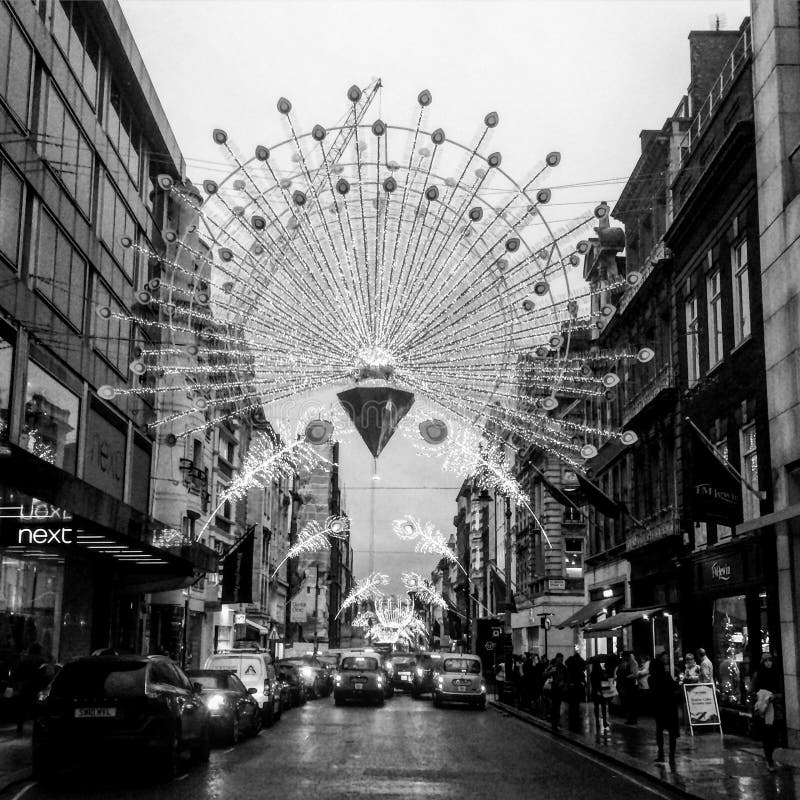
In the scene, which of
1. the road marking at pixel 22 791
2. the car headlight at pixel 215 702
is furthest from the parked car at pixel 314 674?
the road marking at pixel 22 791

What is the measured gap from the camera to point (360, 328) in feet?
54.7

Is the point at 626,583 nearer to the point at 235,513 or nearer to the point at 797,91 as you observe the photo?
the point at 797,91

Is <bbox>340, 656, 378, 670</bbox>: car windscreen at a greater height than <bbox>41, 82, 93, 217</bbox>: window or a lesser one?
lesser

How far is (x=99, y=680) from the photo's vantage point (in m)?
→ 15.1

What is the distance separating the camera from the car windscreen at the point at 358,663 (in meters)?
38.8

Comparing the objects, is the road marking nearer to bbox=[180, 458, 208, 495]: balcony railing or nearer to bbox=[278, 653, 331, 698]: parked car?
bbox=[278, 653, 331, 698]: parked car

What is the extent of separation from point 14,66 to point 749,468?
18.1 meters

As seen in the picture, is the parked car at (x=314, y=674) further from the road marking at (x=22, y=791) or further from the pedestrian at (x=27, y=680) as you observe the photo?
the road marking at (x=22, y=791)

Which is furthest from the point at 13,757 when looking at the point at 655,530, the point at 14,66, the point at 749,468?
the point at 655,530

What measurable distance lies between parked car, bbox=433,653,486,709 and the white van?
35.4 ft

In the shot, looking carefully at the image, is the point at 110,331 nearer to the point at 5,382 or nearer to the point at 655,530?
the point at 5,382

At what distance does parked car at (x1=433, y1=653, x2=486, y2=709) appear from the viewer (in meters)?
37.5

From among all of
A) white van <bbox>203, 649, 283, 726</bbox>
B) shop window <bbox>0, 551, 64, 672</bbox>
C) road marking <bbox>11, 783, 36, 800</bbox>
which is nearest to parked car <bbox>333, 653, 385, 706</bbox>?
white van <bbox>203, 649, 283, 726</bbox>

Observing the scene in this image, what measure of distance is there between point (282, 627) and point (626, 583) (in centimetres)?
5499
